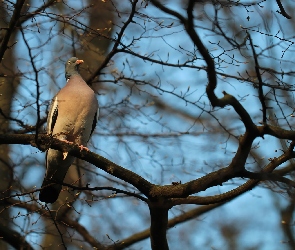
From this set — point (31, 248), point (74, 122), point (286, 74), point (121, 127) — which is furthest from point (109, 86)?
point (286, 74)

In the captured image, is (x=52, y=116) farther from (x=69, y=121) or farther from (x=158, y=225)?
(x=158, y=225)

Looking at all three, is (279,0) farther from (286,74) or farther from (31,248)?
(31,248)

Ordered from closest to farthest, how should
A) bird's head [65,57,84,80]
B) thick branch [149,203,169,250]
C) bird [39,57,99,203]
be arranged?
thick branch [149,203,169,250] → bird [39,57,99,203] → bird's head [65,57,84,80]

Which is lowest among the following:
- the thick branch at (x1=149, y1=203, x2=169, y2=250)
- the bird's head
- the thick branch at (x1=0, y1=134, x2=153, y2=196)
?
the thick branch at (x1=149, y1=203, x2=169, y2=250)

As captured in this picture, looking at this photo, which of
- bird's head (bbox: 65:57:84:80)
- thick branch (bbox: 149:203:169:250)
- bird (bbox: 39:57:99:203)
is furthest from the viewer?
bird's head (bbox: 65:57:84:80)

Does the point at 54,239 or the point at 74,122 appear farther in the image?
the point at 54,239

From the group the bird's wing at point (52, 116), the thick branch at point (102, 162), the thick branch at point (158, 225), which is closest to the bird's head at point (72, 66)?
the bird's wing at point (52, 116)

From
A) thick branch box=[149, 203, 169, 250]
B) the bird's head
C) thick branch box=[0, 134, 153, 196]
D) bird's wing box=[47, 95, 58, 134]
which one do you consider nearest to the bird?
bird's wing box=[47, 95, 58, 134]

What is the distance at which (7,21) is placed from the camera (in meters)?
5.00

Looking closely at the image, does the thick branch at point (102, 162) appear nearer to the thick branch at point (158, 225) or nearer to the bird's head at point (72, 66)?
the thick branch at point (158, 225)

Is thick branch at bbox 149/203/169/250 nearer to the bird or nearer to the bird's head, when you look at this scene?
the bird

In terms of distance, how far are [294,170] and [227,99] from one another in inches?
28.3

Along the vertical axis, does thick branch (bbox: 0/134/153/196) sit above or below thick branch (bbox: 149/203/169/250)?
above

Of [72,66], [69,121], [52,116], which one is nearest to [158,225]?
[69,121]
